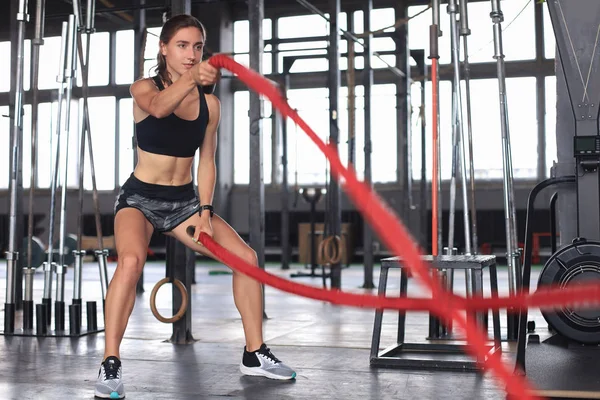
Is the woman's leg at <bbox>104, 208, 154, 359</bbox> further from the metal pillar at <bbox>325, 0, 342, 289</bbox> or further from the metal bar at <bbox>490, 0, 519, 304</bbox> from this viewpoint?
the metal pillar at <bbox>325, 0, 342, 289</bbox>

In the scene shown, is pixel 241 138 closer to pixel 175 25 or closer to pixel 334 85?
pixel 334 85

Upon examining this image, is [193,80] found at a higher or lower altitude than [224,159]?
lower

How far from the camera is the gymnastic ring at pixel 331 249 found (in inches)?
261

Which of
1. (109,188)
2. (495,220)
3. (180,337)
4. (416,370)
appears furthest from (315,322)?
(109,188)

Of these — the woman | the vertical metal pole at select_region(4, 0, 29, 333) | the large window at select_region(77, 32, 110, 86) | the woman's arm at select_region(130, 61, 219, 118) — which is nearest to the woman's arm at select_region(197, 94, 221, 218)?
the woman

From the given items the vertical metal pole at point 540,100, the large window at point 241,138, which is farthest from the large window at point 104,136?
the vertical metal pole at point 540,100

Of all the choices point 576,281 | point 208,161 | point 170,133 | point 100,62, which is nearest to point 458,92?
point 576,281

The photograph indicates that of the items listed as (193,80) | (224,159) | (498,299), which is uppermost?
(224,159)

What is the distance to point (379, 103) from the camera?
13.7 meters

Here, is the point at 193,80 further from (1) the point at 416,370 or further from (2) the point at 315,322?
(2) the point at 315,322

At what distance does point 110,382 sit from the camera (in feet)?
9.18

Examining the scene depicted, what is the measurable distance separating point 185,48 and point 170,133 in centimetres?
33

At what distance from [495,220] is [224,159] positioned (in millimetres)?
4783

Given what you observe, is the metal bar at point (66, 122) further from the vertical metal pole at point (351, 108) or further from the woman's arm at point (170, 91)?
the vertical metal pole at point (351, 108)
